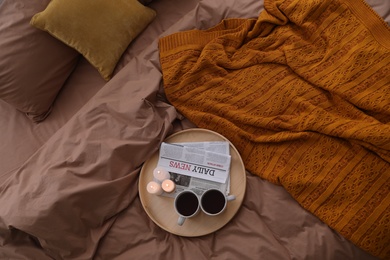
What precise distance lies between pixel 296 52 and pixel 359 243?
69 centimetres

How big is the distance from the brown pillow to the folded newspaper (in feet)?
1.84

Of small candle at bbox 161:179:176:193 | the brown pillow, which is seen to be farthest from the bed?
small candle at bbox 161:179:176:193

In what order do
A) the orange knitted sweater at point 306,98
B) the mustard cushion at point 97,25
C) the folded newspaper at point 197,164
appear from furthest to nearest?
1. the mustard cushion at point 97,25
2. the folded newspaper at point 197,164
3. the orange knitted sweater at point 306,98

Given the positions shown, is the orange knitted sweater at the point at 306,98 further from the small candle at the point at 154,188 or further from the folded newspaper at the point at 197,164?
the small candle at the point at 154,188

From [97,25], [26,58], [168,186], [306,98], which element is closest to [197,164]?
[168,186]

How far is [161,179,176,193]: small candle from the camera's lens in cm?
112

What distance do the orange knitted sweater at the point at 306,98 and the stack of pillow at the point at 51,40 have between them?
21 cm

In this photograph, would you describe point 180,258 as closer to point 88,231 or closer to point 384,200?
point 88,231

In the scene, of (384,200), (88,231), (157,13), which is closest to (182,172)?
(88,231)

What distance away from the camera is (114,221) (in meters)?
→ 1.16

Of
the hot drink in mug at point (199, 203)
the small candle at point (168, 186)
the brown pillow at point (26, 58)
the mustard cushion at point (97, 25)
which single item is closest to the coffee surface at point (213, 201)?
the hot drink in mug at point (199, 203)

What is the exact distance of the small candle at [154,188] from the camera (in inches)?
44.2

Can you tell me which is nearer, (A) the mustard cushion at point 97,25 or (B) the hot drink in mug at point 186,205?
(B) the hot drink in mug at point 186,205

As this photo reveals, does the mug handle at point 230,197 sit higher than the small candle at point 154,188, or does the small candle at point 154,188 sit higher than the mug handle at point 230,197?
the mug handle at point 230,197
